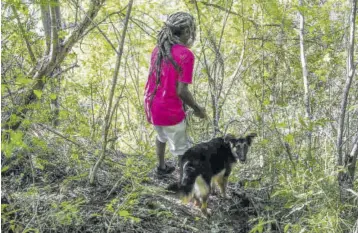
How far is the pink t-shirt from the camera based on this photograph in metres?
4.03

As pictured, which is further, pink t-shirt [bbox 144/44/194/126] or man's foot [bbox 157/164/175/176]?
man's foot [bbox 157/164/175/176]

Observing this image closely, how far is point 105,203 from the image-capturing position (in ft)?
12.9

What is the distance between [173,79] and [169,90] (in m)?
0.13

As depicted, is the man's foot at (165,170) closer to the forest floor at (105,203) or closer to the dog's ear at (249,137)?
the forest floor at (105,203)

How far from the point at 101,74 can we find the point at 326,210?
14.1 feet

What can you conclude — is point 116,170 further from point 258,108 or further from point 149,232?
point 258,108

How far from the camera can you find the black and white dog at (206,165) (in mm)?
4051

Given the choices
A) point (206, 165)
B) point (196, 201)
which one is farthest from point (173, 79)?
point (196, 201)

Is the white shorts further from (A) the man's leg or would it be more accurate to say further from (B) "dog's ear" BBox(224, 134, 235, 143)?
(B) "dog's ear" BBox(224, 134, 235, 143)

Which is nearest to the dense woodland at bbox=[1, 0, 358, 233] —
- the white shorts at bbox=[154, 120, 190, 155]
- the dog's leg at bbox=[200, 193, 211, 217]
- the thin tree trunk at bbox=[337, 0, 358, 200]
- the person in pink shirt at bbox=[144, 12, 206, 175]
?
the thin tree trunk at bbox=[337, 0, 358, 200]

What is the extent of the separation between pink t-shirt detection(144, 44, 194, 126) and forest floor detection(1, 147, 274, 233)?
0.59 m

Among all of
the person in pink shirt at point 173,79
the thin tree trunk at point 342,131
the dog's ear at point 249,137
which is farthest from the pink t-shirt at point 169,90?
the thin tree trunk at point 342,131

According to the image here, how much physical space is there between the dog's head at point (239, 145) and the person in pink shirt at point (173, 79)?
1.43 feet

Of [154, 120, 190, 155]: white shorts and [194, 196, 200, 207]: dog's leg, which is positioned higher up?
[154, 120, 190, 155]: white shorts
